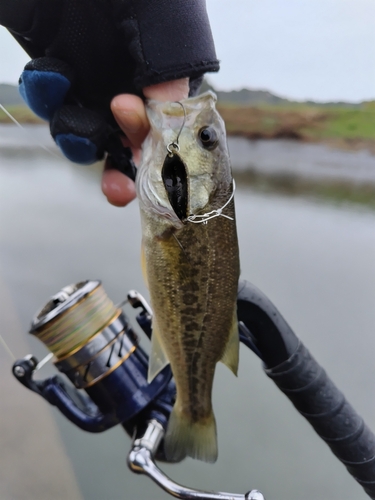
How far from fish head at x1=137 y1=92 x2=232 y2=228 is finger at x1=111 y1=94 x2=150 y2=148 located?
1 centimetres

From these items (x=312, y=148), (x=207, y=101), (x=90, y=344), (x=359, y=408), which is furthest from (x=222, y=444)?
(x=312, y=148)

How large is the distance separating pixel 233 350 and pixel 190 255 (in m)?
0.23

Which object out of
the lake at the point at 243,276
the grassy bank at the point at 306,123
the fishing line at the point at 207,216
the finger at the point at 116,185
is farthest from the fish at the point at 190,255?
the grassy bank at the point at 306,123

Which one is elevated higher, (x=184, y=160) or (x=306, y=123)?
(x=306, y=123)

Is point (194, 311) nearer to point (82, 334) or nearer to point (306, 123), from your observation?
point (82, 334)

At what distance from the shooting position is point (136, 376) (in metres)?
0.81

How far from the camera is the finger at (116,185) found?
0.88m

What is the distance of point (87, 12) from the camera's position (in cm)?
65

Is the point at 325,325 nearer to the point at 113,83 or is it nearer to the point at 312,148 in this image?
the point at 113,83

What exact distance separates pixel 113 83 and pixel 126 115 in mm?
174

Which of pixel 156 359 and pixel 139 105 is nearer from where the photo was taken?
pixel 139 105

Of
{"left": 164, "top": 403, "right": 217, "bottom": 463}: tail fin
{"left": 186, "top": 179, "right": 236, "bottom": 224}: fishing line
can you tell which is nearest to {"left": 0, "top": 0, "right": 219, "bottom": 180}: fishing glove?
{"left": 186, "top": 179, "right": 236, "bottom": 224}: fishing line

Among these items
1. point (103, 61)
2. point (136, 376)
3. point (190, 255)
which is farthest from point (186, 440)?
point (103, 61)

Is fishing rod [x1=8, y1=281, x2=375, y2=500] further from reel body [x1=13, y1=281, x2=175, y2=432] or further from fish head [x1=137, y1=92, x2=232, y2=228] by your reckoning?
fish head [x1=137, y1=92, x2=232, y2=228]
